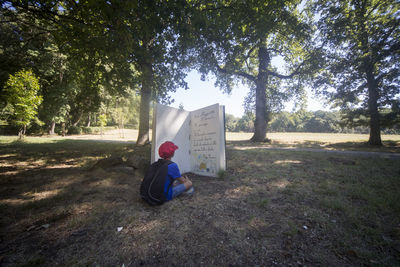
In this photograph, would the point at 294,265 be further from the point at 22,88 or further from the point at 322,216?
the point at 22,88

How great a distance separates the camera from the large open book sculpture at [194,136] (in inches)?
189

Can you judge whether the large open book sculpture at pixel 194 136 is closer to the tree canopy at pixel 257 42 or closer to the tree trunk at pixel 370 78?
the tree canopy at pixel 257 42

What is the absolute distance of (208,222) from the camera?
2.56m

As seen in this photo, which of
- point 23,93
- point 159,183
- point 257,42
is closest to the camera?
point 159,183

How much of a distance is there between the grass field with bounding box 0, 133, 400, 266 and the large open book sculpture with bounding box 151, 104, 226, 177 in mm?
852

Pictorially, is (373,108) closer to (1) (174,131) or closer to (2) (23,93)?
(1) (174,131)

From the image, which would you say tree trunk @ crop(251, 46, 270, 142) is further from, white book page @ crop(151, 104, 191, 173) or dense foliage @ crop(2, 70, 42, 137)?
dense foliage @ crop(2, 70, 42, 137)

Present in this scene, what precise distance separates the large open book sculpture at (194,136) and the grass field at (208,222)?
2.80 ft

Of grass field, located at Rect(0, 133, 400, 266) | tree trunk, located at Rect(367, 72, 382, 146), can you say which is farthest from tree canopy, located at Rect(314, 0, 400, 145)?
grass field, located at Rect(0, 133, 400, 266)

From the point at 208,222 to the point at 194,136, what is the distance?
3312mm

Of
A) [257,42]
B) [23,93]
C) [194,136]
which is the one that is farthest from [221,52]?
[23,93]

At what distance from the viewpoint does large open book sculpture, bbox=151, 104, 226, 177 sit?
4793 millimetres

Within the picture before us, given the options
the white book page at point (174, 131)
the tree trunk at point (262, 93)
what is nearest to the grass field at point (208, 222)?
the white book page at point (174, 131)

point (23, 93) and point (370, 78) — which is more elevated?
point (370, 78)
